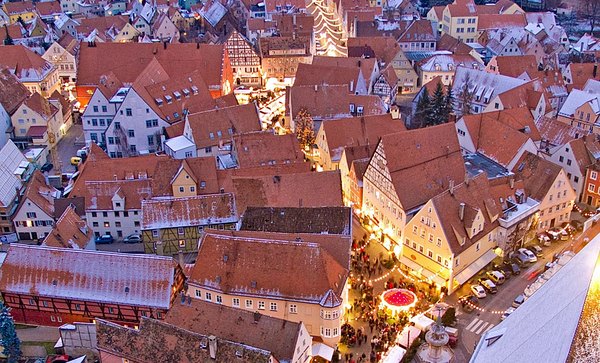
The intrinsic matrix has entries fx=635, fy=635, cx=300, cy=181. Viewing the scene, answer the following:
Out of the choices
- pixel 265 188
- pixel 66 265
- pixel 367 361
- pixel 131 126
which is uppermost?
pixel 131 126

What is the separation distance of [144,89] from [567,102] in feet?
182

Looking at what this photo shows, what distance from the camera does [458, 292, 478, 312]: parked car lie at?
171 ft

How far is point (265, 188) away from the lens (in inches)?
2352

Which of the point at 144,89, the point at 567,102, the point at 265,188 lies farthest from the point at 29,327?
the point at 567,102

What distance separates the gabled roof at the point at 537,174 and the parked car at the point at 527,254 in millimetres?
5608

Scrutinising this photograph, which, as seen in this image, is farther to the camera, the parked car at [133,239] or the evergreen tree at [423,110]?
the evergreen tree at [423,110]

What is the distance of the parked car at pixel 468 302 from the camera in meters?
52.2

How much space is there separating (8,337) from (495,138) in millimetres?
51880

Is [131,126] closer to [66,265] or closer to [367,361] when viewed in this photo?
[66,265]

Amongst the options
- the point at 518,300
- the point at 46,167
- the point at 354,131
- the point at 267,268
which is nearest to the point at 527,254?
the point at 518,300

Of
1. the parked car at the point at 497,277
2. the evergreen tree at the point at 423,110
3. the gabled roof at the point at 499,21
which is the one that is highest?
the gabled roof at the point at 499,21

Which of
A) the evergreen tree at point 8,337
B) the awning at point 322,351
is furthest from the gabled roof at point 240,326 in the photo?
the evergreen tree at point 8,337

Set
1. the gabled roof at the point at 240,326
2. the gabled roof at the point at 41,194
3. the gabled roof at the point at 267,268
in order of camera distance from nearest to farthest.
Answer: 1. the gabled roof at the point at 240,326
2. the gabled roof at the point at 267,268
3. the gabled roof at the point at 41,194

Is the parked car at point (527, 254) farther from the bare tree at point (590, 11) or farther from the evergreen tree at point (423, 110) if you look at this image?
Answer: the bare tree at point (590, 11)
